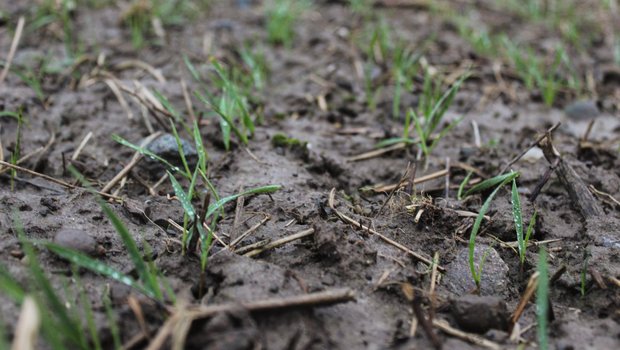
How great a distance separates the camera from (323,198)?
6.48ft

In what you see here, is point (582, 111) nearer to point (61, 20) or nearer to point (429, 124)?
point (429, 124)

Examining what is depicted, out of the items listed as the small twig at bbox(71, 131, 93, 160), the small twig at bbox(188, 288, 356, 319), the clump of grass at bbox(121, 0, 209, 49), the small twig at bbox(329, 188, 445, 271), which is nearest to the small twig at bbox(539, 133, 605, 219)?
the small twig at bbox(329, 188, 445, 271)

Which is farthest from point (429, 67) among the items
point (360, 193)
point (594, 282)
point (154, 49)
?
point (594, 282)

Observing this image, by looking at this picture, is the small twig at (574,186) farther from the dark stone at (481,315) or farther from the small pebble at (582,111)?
the small pebble at (582,111)

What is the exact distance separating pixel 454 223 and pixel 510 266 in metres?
0.23

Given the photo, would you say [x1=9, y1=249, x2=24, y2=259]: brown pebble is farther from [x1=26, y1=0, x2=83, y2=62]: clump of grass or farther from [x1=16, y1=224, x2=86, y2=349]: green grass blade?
[x1=26, y1=0, x2=83, y2=62]: clump of grass

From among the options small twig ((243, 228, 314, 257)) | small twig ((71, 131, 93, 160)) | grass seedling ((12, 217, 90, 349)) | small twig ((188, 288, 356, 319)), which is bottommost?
small twig ((71, 131, 93, 160))

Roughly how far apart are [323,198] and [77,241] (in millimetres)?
822

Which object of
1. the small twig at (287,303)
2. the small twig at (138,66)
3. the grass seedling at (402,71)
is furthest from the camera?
the small twig at (138,66)

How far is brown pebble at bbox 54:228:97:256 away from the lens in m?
1.54

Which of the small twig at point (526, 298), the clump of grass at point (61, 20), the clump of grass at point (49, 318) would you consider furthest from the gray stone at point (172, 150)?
the small twig at point (526, 298)

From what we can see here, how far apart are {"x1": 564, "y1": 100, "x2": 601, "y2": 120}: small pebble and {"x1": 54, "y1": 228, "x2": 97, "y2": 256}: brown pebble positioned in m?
2.50

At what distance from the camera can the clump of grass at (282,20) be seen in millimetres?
3623

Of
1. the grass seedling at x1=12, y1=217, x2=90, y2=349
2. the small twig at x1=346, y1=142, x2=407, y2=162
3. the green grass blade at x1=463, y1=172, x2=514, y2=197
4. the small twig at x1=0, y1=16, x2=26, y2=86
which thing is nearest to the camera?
the grass seedling at x1=12, y1=217, x2=90, y2=349
